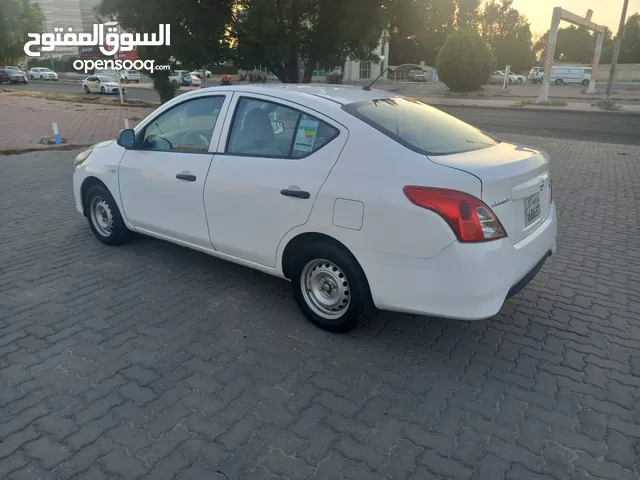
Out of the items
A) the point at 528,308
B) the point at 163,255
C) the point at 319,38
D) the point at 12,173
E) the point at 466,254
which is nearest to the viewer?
the point at 466,254

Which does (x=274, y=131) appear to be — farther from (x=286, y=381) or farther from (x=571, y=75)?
(x=571, y=75)

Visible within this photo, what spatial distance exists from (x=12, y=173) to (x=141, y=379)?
7644 mm

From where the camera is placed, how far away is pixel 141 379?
2973mm

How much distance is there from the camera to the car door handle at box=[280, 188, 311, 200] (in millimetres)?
3248

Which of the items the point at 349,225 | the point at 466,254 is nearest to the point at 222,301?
the point at 349,225

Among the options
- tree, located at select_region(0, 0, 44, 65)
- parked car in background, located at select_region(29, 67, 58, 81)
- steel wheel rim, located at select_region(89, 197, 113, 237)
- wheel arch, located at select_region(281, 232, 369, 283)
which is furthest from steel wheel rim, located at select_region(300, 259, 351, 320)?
parked car in background, located at select_region(29, 67, 58, 81)

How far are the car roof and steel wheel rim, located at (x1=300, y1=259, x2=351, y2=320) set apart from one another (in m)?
1.17

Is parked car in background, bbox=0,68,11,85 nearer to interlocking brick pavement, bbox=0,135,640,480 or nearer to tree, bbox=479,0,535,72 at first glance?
interlocking brick pavement, bbox=0,135,640,480

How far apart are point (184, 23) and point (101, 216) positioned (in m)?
7.79

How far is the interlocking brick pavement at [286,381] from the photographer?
2389mm

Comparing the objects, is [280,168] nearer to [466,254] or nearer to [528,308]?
[466,254]

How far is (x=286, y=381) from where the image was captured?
298 centimetres

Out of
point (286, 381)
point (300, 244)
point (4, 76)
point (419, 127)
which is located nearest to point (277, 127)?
point (300, 244)

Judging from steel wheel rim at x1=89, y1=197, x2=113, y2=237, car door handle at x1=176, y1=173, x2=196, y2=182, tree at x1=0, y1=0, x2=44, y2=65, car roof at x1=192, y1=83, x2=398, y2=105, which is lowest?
steel wheel rim at x1=89, y1=197, x2=113, y2=237
